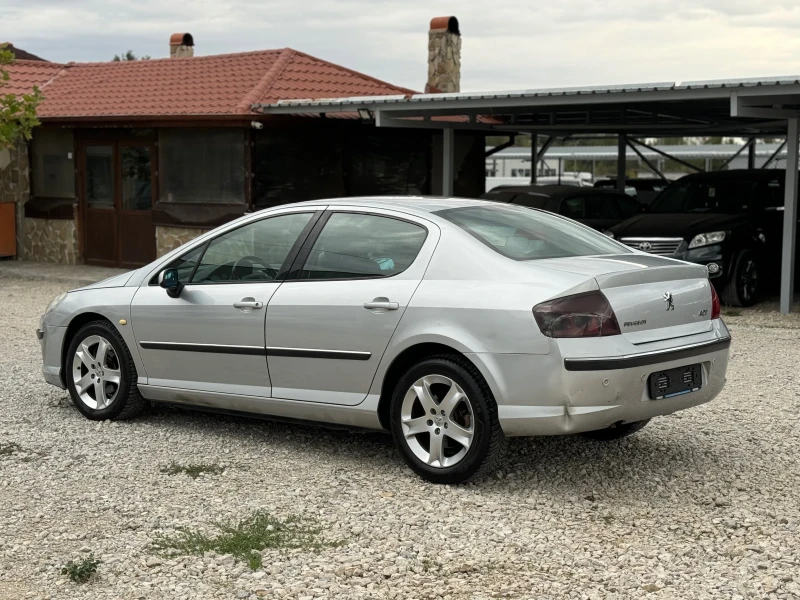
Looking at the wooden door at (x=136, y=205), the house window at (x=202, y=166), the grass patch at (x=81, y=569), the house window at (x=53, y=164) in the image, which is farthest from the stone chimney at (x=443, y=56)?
the grass patch at (x=81, y=569)

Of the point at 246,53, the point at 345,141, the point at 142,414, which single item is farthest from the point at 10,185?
the point at 142,414

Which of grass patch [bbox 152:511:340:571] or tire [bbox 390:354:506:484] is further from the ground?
tire [bbox 390:354:506:484]

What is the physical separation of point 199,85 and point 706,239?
31.3 ft

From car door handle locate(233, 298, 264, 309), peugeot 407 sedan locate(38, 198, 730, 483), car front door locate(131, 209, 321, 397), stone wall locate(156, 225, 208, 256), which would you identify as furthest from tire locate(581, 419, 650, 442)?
stone wall locate(156, 225, 208, 256)

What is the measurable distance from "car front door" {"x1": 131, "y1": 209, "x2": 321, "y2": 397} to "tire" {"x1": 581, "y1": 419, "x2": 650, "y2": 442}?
2.04 m

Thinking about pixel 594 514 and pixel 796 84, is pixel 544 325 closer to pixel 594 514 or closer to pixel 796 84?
pixel 594 514

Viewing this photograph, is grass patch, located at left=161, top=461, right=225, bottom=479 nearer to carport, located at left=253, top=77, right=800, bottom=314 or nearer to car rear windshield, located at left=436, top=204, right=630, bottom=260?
car rear windshield, located at left=436, top=204, right=630, bottom=260

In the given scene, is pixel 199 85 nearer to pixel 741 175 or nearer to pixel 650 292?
pixel 741 175

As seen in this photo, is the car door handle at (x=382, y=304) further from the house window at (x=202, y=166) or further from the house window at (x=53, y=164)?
the house window at (x=53, y=164)

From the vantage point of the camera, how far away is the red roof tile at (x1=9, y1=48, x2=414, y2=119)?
17938mm

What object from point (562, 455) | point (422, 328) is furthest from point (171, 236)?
point (422, 328)

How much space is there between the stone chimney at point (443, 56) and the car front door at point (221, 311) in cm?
1599

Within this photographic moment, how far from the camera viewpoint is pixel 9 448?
21.8 ft

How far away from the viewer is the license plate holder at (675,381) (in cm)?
554
